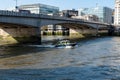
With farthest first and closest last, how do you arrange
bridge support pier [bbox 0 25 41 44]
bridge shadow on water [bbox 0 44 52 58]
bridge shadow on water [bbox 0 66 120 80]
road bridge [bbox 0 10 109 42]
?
bridge support pier [bbox 0 25 41 44] → road bridge [bbox 0 10 109 42] → bridge shadow on water [bbox 0 44 52 58] → bridge shadow on water [bbox 0 66 120 80]

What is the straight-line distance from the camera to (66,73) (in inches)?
1231

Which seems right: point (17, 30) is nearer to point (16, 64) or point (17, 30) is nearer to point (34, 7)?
point (16, 64)

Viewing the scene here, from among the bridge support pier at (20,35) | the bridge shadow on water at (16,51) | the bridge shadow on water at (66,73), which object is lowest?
the bridge shadow on water at (66,73)

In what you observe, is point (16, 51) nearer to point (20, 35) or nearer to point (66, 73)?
point (66, 73)

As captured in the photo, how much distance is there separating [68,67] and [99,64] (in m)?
4.23

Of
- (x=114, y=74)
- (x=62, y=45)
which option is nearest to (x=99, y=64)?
(x=114, y=74)

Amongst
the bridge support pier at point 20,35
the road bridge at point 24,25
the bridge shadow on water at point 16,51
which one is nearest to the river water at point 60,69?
the bridge shadow on water at point 16,51

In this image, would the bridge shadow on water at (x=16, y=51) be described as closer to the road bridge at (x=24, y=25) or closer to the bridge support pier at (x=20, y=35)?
the road bridge at (x=24, y=25)

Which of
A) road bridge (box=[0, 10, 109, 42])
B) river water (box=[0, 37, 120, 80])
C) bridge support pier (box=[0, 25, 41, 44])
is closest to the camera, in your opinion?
river water (box=[0, 37, 120, 80])

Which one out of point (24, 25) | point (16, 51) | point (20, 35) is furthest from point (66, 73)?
point (20, 35)

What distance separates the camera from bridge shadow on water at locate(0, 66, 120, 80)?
29259 mm

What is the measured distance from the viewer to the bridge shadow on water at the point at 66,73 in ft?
96.0

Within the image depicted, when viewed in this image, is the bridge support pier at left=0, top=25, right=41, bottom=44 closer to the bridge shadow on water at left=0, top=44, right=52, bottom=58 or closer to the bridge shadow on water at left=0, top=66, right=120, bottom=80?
the bridge shadow on water at left=0, top=44, right=52, bottom=58

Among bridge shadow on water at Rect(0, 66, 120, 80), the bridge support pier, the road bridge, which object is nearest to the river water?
bridge shadow on water at Rect(0, 66, 120, 80)
